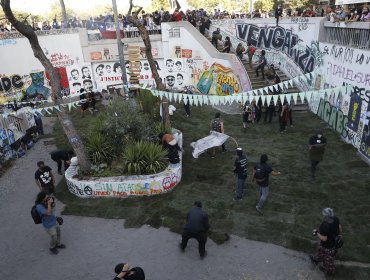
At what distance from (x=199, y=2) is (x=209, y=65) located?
4748 centimetres

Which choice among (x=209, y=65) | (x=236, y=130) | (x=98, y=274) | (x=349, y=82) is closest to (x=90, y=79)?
(x=209, y=65)

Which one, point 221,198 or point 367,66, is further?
point 367,66

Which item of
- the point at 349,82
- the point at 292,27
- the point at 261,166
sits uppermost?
the point at 292,27

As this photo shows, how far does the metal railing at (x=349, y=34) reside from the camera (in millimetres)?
12383

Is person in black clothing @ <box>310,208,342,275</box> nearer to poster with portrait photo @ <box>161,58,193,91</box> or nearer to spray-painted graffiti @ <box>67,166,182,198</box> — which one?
spray-painted graffiti @ <box>67,166,182,198</box>

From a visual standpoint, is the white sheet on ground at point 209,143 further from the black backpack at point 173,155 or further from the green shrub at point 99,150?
the green shrub at point 99,150

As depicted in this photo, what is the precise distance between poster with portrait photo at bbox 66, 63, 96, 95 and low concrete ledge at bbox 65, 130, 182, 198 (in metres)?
16.3

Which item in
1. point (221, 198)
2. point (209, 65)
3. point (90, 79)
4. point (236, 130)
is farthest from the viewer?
point (90, 79)

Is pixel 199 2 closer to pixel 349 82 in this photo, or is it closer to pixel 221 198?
pixel 349 82

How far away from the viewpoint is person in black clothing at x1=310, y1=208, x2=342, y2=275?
6.65m

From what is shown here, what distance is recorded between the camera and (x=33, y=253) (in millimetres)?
8516

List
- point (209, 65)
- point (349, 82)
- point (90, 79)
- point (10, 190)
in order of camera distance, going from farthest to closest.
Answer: point (90, 79), point (209, 65), point (349, 82), point (10, 190)

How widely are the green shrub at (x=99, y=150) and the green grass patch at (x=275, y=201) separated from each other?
150 cm

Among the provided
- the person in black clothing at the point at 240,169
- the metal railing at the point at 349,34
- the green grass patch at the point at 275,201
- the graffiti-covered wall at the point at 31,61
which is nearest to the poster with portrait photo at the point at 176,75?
the graffiti-covered wall at the point at 31,61
